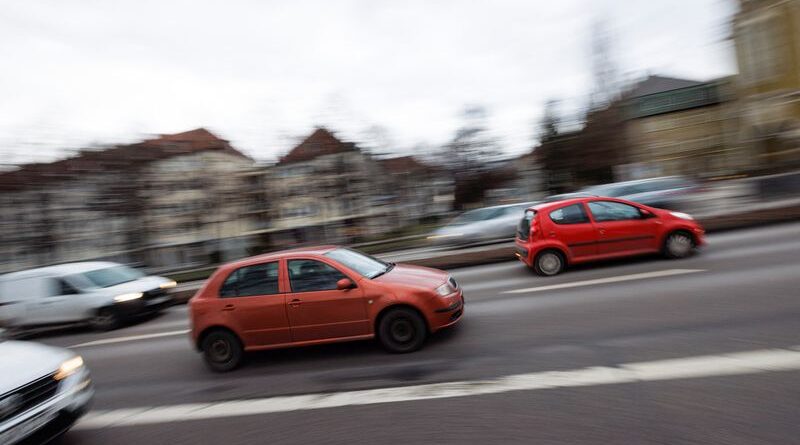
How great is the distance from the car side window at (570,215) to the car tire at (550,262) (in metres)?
0.64

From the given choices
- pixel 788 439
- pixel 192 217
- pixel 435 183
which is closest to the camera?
pixel 788 439

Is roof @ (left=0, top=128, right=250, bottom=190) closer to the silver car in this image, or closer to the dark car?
the silver car

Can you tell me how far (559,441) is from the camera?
363cm

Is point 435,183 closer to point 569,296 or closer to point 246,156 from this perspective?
point 246,156

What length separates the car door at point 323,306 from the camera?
6262 mm

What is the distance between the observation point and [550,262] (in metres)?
9.84

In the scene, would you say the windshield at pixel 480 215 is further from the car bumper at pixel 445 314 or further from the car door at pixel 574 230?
the car bumper at pixel 445 314

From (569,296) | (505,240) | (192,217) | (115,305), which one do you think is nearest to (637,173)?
(505,240)

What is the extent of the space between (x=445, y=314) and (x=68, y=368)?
4.08 m

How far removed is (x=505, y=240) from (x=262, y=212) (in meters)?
14.1

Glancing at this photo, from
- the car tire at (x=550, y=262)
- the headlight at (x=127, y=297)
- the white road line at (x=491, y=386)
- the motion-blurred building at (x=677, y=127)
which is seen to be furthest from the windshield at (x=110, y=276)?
the motion-blurred building at (x=677, y=127)

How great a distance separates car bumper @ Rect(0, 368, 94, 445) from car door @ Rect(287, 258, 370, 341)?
2349mm

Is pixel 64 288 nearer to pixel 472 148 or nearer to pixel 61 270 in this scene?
pixel 61 270

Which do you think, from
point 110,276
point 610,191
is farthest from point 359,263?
point 610,191
